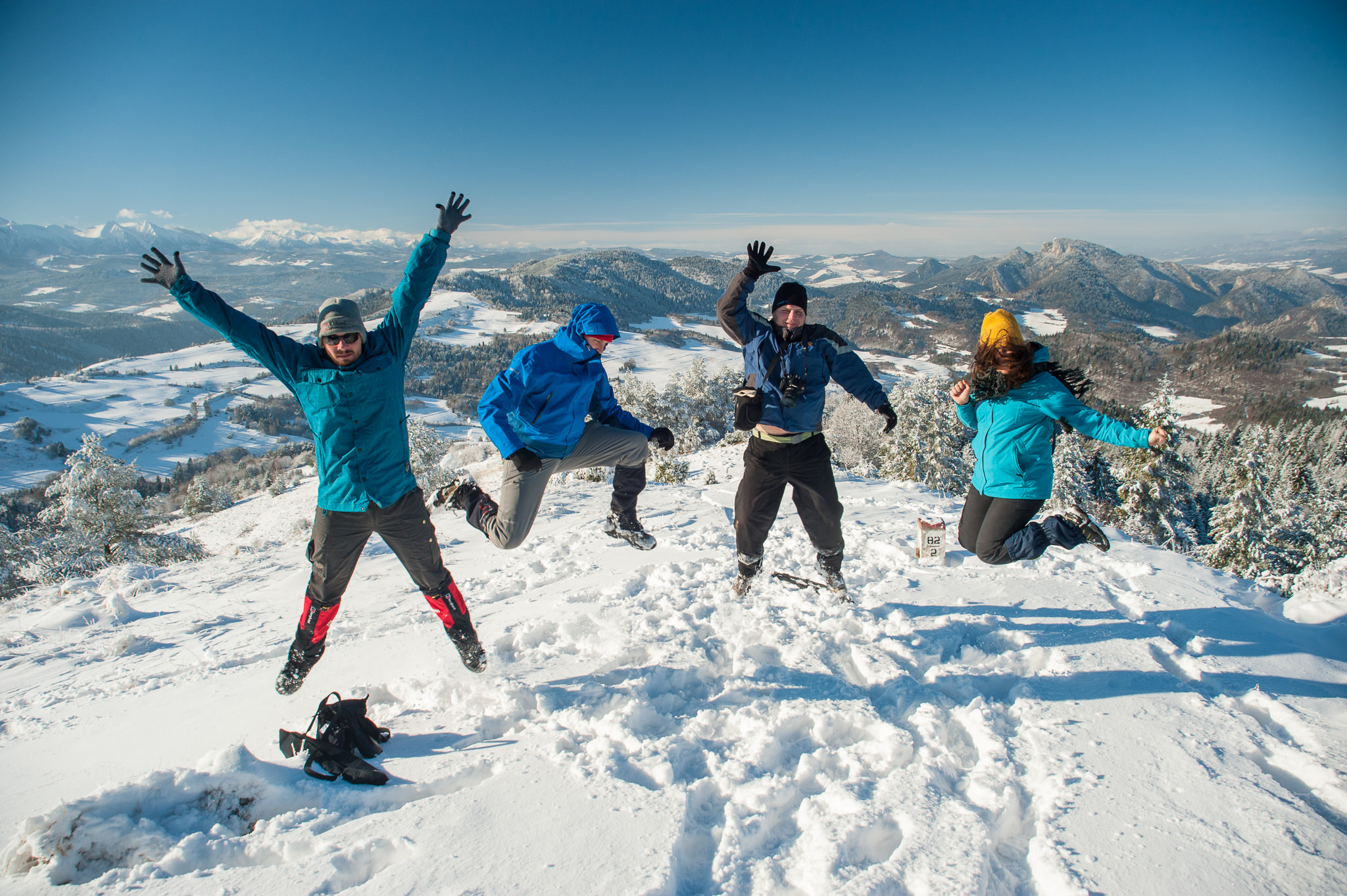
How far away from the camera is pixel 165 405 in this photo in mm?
130000

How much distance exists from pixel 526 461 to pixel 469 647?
1492 mm

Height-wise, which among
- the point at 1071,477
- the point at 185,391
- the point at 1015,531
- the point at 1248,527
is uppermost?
the point at 1015,531

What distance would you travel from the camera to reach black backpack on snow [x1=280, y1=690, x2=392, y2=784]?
3.05 m

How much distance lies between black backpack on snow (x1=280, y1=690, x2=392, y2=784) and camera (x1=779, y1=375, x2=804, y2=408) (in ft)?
12.1

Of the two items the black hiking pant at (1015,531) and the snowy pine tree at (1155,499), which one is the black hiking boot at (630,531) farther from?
the snowy pine tree at (1155,499)

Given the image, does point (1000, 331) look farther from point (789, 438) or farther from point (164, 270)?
point (164, 270)

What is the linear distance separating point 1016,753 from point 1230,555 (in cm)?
2911

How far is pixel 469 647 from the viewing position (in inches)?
163

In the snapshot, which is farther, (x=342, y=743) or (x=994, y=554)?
(x=994, y=554)

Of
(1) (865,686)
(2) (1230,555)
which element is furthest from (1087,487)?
(1) (865,686)

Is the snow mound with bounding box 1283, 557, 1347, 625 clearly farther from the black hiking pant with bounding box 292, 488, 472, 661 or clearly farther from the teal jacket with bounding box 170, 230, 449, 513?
the teal jacket with bounding box 170, 230, 449, 513

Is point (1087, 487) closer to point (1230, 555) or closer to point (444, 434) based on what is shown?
point (1230, 555)

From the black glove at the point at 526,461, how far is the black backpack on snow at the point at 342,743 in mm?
1920

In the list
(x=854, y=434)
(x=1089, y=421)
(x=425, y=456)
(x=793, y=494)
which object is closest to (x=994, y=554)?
(x=1089, y=421)
